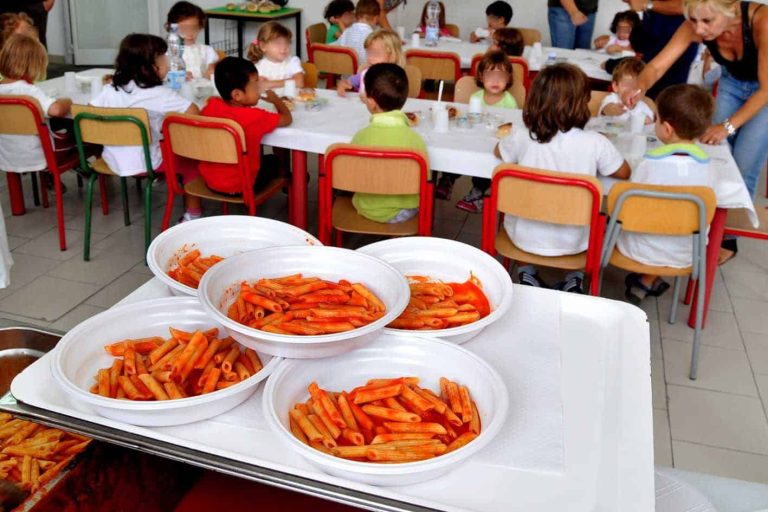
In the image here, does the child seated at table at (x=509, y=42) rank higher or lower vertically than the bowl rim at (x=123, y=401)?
higher

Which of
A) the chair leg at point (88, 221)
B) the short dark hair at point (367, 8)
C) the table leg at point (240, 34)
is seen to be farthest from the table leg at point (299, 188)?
the table leg at point (240, 34)

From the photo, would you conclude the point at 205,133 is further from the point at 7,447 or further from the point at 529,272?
the point at 7,447

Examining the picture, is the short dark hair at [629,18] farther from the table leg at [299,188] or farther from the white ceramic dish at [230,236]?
the white ceramic dish at [230,236]

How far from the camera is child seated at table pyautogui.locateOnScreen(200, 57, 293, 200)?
10.8ft

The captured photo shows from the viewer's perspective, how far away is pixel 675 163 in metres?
2.84

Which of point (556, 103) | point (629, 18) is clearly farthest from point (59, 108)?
point (629, 18)

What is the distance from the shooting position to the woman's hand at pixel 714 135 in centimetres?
332

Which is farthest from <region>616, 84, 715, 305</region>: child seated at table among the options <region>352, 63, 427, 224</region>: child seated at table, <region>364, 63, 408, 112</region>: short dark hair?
<region>364, 63, 408, 112</region>: short dark hair

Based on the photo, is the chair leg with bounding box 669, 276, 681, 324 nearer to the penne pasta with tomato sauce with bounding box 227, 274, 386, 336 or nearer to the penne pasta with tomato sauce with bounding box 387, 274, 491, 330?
the penne pasta with tomato sauce with bounding box 387, 274, 491, 330

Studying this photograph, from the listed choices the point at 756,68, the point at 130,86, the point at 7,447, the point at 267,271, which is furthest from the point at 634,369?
the point at 130,86

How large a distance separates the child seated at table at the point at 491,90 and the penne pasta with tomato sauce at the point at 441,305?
2.40 meters

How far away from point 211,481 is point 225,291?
1.17 feet

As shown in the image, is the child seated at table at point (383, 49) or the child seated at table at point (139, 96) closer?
the child seated at table at point (139, 96)

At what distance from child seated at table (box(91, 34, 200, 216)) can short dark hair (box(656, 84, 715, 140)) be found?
2.11m
